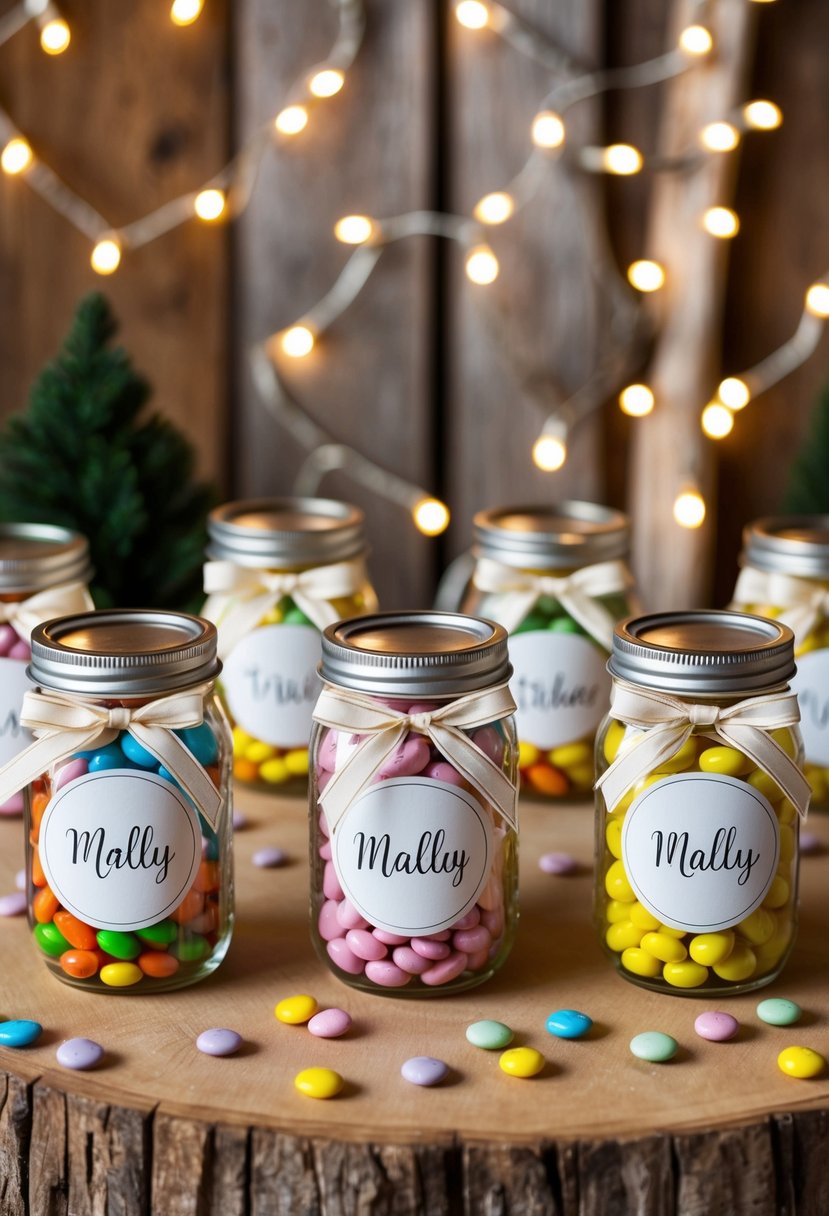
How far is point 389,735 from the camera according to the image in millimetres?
1104

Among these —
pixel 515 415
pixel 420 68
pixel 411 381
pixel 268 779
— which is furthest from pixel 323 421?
pixel 268 779

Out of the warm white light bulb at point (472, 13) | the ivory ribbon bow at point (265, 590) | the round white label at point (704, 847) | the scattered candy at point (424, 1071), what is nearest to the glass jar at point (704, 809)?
the round white label at point (704, 847)

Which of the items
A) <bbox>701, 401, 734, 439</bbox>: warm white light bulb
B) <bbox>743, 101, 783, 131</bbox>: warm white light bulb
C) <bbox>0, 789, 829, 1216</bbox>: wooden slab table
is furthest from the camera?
<bbox>701, 401, 734, 439</bbox>: warm white light bulb

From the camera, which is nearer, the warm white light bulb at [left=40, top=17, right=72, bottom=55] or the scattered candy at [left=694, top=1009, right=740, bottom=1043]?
the scattered candy at [left=694, top=1009, right=740, bottom=1043]

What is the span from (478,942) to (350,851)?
13 centimetres

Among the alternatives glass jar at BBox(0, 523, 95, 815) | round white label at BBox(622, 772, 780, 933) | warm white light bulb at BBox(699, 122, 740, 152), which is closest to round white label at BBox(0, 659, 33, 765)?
glass jar at BBox(0, 523, 95, 815)

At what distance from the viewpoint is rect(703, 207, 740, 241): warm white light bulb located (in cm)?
196

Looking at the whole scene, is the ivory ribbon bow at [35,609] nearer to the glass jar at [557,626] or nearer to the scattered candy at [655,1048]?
the glass jar at [557,626]

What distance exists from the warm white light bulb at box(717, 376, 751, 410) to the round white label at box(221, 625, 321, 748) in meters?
0.84

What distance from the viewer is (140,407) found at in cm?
180

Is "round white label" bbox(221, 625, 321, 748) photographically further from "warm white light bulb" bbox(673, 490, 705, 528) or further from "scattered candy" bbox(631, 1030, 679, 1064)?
"warm white light bulb" bbox(673, 490, 705, 528)

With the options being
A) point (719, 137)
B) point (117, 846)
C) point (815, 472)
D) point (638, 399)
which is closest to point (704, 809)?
point (117, 846)

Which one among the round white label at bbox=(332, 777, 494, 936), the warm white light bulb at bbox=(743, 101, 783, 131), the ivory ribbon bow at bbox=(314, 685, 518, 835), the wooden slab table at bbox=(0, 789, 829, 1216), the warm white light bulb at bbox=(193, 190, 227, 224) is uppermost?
the warm white light bulb at bbox=(743, 101, 783, 131)

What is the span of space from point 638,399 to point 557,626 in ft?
2.17
